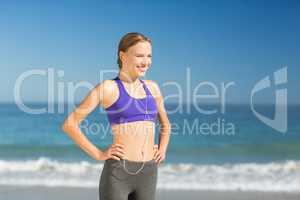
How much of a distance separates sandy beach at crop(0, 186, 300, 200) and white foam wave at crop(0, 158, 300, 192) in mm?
388

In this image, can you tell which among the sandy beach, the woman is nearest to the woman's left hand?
the woman

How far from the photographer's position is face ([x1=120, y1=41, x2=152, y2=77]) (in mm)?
2211

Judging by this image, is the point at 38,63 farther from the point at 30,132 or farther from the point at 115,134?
the point at 115,134

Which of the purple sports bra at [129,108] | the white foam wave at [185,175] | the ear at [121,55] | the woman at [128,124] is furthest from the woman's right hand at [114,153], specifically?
the white foam wave at [185,175]

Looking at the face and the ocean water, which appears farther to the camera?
the ocean water

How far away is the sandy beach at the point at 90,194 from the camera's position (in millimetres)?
5617

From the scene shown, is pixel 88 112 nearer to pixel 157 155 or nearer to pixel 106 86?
pixel 106 86

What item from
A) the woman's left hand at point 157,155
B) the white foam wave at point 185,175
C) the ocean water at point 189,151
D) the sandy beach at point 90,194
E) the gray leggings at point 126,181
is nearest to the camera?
the gray leggings at point 126,181

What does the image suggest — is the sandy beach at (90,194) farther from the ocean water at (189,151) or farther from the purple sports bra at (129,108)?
the purple sports bra at (129,108)

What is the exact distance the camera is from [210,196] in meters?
5.79

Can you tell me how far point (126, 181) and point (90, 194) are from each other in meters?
3.77

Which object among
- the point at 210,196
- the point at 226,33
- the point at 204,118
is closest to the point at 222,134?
the point at 204,118

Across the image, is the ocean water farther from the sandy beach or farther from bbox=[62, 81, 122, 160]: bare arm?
bbox=[62, 81, 122, 160]: bare arm

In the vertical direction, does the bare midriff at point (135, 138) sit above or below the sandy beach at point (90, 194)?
above
